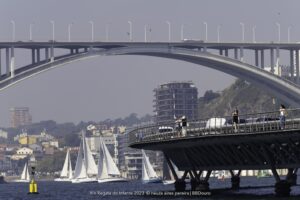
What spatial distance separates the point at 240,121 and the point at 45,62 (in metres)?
80.6

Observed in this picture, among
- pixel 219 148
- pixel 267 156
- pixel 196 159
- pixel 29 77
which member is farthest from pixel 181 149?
pixel 29 77

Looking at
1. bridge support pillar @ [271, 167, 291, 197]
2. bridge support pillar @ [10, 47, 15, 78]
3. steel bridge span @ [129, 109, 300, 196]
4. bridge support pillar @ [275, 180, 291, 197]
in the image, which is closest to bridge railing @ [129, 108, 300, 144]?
steel bridge span @ [129, 109, 300, 196]

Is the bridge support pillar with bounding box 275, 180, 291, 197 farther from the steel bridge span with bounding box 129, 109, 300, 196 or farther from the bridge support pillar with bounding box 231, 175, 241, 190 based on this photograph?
the bridge support pillar with bounding box 231, 175, 241, 190

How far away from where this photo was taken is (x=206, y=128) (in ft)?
364

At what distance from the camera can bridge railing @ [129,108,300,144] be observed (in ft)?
320

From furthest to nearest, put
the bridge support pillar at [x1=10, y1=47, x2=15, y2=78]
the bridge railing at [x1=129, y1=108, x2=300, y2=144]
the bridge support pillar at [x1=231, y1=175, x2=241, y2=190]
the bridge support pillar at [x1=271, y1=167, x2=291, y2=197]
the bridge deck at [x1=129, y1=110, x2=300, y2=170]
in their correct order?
the bridge support pillar at [x1=10, y1=47, x2=15, y2=78] < the bridge support pillar at [x1=231, y1=175, x2=241, y2=190] < the bridge support pillar at [x1=271, y1=167, x2=291, y2=197] < the bridge deck at [x1=129, y1=110, x2=300, y2=170] < the bridge railing at [x1=129, y1=108, x2=300, y2=144]

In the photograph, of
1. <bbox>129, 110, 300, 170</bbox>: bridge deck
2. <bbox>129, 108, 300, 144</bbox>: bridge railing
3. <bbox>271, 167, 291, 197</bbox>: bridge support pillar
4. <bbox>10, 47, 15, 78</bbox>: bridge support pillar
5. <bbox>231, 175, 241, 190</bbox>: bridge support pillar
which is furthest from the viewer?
<bbox>10, 47, 15, 78</bbox>: bridge support pillar

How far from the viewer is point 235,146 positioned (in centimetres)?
10662

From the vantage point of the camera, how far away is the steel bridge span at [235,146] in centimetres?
9819

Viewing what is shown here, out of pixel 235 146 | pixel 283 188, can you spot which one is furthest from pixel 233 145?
pixel 283 188

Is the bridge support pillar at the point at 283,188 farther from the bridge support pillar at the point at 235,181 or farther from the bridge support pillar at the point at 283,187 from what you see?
the bridge support pillar at the point at 235,181

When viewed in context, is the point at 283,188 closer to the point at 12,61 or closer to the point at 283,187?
the point at 283,187

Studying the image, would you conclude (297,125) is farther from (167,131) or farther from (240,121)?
(167,131)

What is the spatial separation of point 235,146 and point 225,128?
1.93m
